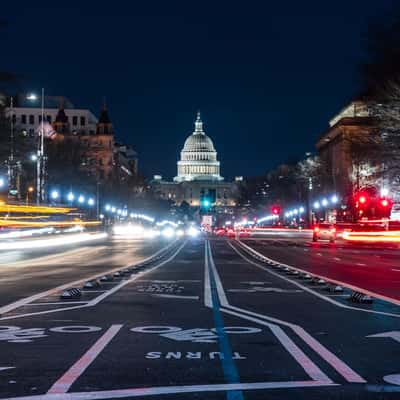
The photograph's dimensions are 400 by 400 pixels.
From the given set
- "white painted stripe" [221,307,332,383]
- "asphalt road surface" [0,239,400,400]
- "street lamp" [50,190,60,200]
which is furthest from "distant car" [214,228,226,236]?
"white painted stripe" [221,307,332,383]

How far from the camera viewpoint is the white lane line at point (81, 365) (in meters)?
8.21

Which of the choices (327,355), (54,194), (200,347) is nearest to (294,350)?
(327,355)

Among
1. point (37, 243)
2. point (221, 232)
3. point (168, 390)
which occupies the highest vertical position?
point (221, 232)

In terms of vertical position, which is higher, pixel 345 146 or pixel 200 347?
pixel 345 146

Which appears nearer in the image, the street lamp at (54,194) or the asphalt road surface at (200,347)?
the asphalt road surface at (200,347)

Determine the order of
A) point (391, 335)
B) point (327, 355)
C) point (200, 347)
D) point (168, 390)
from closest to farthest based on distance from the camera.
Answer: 1. point (168, 390)
2. point (327, 355)
3. point (200, 347)
4. point (391, 335)

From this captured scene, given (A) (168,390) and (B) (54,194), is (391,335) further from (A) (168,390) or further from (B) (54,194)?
(B) (54,194)

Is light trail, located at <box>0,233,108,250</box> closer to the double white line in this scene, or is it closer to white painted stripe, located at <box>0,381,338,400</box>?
the double white line

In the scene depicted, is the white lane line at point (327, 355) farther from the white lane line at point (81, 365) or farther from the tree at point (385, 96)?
the tree at point (385, 96)

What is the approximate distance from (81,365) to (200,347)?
187 centimetres

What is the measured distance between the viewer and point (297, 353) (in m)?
10.3

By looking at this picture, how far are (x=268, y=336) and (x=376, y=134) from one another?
165 feet

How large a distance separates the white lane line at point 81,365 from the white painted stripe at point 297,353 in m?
2.20

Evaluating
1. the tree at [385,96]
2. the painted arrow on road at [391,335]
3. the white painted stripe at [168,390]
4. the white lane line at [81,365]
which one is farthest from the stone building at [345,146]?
the white painted stripe at [168,390]
